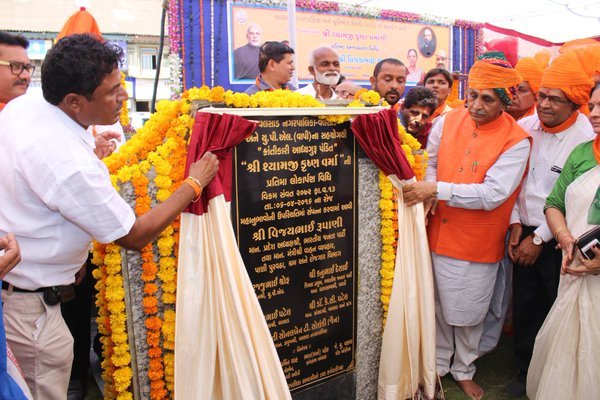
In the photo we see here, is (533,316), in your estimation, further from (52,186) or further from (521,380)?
(52,186)

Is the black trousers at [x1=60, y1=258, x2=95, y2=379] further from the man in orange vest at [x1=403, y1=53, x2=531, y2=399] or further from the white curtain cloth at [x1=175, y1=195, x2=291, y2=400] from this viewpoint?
the man in orange vest at [x1=403, y1=53, x2=531, y2=399]

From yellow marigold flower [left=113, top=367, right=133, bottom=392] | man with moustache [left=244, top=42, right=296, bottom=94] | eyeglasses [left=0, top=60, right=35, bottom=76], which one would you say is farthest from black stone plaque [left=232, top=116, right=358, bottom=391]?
man with moustache [left=244, top=42, right=296, bottom=94]

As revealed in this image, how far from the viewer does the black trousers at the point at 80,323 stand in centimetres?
335

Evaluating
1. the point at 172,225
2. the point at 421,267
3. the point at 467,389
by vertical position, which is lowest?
the point at 467,389

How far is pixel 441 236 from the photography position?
3.38m

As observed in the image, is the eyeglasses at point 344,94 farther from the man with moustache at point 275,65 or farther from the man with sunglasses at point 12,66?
the man with sunglasses at point 12,66

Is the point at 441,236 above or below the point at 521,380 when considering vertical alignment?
above


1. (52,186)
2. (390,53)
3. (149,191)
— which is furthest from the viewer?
(390,53)

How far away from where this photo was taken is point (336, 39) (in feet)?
33.0

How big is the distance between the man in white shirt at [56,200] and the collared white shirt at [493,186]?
1.84 meters

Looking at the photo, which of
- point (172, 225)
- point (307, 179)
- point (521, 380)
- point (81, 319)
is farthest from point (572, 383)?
point (81, 319)

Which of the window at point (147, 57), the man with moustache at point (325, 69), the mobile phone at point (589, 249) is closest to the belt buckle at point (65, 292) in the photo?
the mobile phone at point (589, 249)

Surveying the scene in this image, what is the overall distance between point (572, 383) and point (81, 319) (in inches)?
125

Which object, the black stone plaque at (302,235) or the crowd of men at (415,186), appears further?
the black stone plaque at (302,235)
